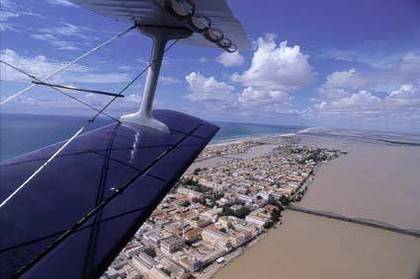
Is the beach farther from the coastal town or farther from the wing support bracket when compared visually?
the wing support bracket

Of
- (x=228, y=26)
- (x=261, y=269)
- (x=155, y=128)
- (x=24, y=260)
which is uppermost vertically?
(x=228, y=26)

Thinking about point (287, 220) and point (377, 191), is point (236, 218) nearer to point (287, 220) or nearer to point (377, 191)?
point (287, 220)

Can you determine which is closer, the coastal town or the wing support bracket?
the wing support bracket

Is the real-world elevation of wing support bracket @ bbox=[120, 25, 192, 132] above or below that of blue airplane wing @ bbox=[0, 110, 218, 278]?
above

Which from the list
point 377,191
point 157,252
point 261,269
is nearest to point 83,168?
point 261,269

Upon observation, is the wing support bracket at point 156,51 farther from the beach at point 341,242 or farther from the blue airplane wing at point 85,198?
the beach at point 341,242

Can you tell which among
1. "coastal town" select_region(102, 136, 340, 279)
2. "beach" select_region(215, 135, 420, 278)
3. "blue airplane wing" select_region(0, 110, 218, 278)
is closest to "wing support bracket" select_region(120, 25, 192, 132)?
"blue airplane wing" select_region(0, 110, 218, 278)

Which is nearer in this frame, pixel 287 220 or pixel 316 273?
pixel 316 273

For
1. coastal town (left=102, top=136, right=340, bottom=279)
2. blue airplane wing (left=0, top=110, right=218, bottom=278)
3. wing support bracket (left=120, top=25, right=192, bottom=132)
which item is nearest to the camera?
blue airplane wing (left=0, top=110, right=218, bottom=278)
